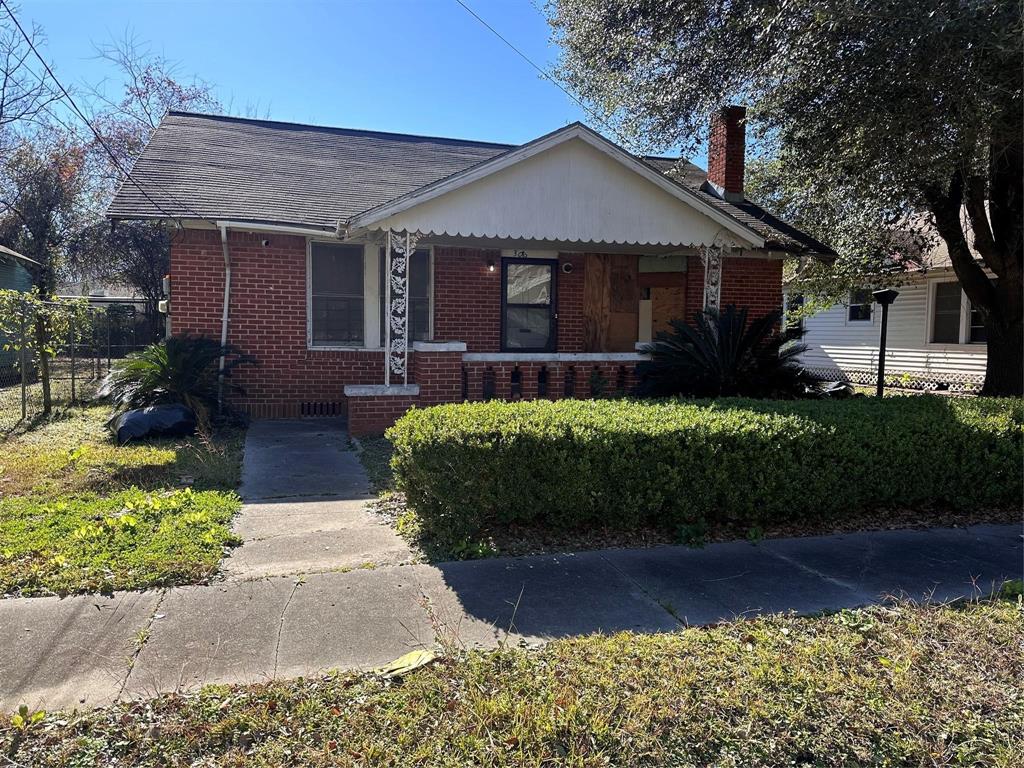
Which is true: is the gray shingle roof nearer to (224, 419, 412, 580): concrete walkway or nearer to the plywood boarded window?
the plywood boarded window

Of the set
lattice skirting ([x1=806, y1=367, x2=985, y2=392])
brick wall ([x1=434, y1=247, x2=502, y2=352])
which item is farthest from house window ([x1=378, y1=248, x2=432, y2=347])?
lattice skirting ([x1=806, y1=367, x2=985, y2=392])

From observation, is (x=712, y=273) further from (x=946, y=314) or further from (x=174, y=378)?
(x=946, y=314)

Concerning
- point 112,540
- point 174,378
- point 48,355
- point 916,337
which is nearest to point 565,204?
point 174,378

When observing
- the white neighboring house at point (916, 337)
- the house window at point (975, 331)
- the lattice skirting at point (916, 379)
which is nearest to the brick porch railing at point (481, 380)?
the lattice skirting at point (916, 379)

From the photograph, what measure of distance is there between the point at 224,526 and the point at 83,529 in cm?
92

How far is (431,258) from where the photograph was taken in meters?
11.0

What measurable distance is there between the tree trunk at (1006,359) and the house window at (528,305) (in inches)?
278

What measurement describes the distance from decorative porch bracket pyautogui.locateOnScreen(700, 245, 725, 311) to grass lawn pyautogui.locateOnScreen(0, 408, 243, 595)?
22.2 ft

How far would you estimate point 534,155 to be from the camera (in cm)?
878

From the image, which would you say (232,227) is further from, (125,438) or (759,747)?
(759,747)

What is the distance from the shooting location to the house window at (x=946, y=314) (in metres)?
17.3

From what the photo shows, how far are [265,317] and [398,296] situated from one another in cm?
237

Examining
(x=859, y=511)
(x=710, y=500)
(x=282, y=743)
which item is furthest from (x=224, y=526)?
(x=859, y=511)

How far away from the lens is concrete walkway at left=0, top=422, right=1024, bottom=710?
126 inches
